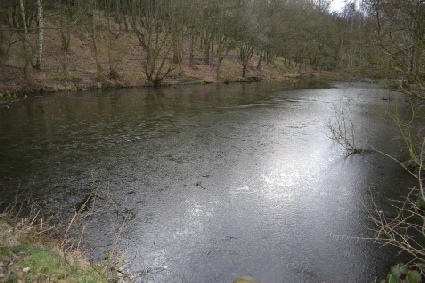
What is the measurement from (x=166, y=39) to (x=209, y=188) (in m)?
36.1

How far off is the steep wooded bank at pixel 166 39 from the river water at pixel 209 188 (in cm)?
404

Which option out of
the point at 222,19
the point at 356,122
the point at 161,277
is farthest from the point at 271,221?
the point at 222,19

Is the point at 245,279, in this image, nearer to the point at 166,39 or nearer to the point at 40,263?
the point at 40,263

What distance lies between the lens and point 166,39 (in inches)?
1694

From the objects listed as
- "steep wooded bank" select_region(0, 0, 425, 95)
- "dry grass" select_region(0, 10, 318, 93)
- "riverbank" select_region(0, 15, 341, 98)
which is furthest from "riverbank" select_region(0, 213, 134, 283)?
"dry grass" select_region(0, 10, 318, 93)

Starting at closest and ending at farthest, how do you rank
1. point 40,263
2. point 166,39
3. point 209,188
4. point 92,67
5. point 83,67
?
point 40,263 < point 209,188 < point 83,67 < point 92,67 < point 166,39

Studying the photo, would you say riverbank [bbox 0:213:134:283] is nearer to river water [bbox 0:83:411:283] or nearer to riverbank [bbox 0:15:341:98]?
river water [bbox 0:83:411:283]

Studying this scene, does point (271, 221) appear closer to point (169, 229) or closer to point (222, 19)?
point (169, 229)

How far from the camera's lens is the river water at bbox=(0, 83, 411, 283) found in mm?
6922

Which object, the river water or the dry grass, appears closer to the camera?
the river water

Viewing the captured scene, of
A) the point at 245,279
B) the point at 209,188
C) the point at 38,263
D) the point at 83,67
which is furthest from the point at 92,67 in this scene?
the point at 245,279

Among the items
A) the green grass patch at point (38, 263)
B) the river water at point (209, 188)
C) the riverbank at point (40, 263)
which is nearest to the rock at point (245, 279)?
the river water at point (209, 188)

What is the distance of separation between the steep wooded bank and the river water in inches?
159

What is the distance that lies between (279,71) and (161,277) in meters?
57.2
